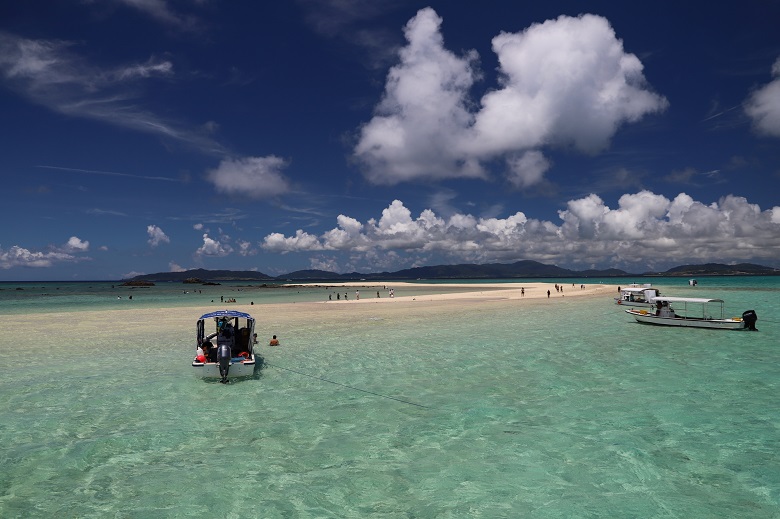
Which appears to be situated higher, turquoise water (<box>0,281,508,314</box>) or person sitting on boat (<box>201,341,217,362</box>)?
person sitting on boat (<box>201,341,217,362</box>)

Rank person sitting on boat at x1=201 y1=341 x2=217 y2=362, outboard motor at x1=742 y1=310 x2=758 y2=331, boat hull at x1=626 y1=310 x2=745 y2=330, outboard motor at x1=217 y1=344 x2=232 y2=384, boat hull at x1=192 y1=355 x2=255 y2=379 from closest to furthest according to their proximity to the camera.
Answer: outboard motor at x1=217 y1=344 x2=232 y2=384, boat hull at x1=192 y1=355 x2=255 y2=379, person sitting on boat at x1=201 y1=341 x2=217 y2=362, outboard motor at x1=742 y1=310 x2=758 y2=331, boat hull at x1=626 y1=310 x2=745 y2=330

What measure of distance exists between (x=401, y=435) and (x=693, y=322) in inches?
1429

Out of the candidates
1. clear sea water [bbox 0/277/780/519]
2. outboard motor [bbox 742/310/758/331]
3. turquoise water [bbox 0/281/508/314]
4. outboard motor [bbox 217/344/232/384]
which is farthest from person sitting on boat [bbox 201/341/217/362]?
turquoise water [bbox 0/281/508/314]

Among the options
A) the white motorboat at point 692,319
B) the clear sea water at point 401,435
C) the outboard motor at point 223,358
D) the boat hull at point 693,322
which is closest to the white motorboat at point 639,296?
the white motorboat at point 692,319

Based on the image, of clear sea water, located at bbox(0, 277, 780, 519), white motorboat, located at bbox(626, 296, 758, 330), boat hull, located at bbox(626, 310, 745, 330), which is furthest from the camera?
boat hull, located at bbox(626, 310, 745, 330)

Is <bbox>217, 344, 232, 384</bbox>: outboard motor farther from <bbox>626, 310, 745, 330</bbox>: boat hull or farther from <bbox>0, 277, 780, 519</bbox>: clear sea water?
<bbox>626, 310, 745, 330</bbox>: boat hull

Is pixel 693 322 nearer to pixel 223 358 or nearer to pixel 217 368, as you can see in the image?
A: pixel 223 358

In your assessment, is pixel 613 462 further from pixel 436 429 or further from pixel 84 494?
pixel 84 494

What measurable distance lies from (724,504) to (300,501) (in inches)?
400

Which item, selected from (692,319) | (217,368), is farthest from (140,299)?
(692,319)

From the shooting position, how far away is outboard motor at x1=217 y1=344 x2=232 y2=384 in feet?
71.0

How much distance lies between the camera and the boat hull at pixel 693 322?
38.6 m

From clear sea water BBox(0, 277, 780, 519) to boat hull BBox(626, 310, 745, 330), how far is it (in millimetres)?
8443

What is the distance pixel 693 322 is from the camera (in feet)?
132
